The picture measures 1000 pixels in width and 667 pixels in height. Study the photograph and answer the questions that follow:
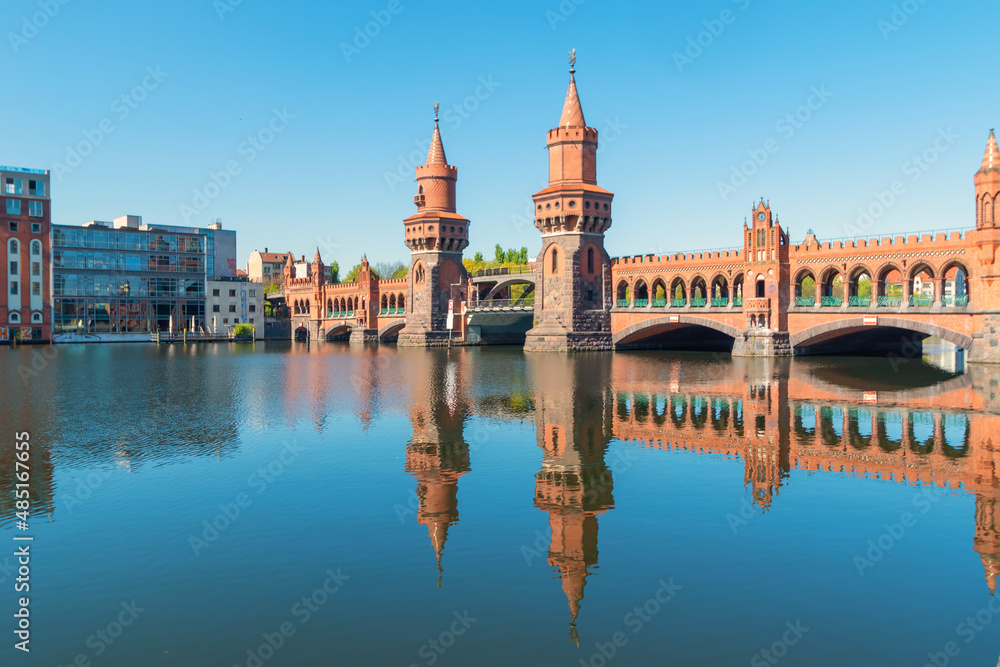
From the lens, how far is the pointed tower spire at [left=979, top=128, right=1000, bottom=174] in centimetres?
5222

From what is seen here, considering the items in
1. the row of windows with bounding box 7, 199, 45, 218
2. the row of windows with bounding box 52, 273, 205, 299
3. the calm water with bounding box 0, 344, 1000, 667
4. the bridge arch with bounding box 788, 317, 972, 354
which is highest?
the row of windows with bounding box 7, 199, 45, 218

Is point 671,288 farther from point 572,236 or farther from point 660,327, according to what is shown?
point 572,236

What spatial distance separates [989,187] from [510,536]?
172ft

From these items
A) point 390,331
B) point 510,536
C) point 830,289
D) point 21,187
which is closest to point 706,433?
point 510,536

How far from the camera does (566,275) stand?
3100 inches

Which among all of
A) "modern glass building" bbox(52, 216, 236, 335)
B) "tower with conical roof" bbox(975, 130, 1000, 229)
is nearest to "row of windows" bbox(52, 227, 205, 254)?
"modern glass building" bbox(52, 216, 236, 335)

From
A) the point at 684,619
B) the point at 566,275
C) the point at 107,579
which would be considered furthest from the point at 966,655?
the point at 566,275

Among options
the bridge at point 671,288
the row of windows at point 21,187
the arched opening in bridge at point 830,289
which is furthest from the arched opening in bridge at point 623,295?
the row of windows at point 21,187

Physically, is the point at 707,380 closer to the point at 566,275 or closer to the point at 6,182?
the point at 566,275

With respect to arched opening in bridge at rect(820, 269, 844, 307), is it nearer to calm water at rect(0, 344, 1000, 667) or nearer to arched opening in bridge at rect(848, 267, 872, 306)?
arched opening in bridge at rect(848, 267, 872, 306)

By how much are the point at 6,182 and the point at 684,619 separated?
113674 millimetres

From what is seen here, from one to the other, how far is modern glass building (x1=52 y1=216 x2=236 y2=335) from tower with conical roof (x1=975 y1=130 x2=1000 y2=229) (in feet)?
355

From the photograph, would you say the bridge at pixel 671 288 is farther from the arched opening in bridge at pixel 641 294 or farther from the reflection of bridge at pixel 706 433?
the reflection of bridge at pixel 706 433

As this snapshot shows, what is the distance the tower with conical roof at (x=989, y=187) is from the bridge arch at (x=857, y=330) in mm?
7885
